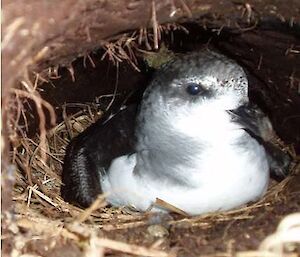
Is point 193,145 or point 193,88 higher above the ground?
point 193,88

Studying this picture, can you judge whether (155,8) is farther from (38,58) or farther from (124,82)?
(124,82)

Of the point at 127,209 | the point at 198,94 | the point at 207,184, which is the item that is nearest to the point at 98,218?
the point at 127,209

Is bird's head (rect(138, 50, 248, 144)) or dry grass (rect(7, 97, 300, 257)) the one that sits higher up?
bird's head (rect(138, 50, 248, 144))

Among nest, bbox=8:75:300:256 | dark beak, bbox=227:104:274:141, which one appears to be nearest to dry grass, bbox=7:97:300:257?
nest, bbox=8:75:300:256

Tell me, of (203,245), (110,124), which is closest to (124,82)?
(110,124)

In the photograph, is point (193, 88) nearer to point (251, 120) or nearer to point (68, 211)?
point (251, 120)

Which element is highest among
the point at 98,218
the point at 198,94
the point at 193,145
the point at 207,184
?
the point at 198,94

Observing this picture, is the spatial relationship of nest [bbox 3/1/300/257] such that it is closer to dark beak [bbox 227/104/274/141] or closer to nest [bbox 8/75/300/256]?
nest [bbox 8/75/300/256]

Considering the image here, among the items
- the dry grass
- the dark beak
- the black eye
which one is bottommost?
the dry grass
